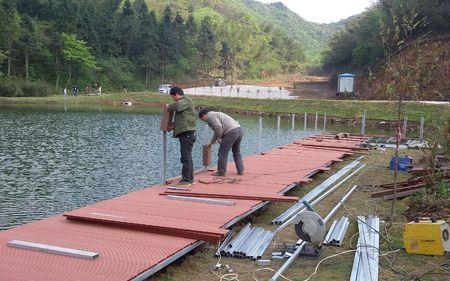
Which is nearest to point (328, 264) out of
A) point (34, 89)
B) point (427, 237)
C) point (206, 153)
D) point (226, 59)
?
point (427, 237)

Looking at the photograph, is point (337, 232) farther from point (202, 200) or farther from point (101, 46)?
point (101, 46)

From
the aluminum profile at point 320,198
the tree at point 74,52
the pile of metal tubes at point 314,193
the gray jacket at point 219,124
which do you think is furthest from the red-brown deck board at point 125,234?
the tree at point 74,52

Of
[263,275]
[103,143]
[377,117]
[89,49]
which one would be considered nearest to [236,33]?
[89,49]

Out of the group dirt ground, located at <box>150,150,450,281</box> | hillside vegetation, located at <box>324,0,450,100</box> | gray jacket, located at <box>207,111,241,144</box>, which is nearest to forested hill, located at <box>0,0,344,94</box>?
hillside vegetation, located at <box>324,0,450,100</box>

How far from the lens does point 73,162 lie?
15.9 m

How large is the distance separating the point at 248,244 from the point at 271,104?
39210 millimetres

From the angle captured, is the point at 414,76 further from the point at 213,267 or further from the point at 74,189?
the point at 74,189

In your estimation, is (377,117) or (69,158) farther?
(377,117)

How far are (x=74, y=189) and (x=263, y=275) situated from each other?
8.19 metres

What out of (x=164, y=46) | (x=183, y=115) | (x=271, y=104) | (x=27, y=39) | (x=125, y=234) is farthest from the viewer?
(x=164, y=46)

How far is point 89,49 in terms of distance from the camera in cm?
6581

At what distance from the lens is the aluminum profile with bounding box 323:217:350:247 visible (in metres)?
6.06

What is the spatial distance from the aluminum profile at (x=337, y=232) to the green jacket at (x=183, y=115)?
3047 millimetres

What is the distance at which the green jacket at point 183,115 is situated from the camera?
8469mm
